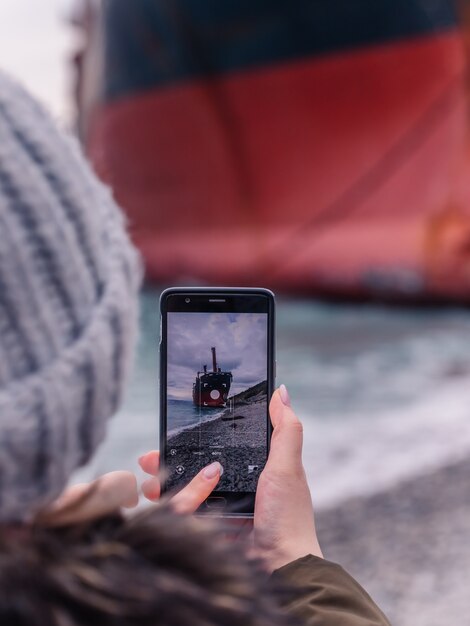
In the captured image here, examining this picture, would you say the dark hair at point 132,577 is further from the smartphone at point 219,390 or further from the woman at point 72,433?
the smartphone at point 219,390

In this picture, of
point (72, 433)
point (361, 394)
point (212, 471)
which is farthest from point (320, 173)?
point (72, 433)

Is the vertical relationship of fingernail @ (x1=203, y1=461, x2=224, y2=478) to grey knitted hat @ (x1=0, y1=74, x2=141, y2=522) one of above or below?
below

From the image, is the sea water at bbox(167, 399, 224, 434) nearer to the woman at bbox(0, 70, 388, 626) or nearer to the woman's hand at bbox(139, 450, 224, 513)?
the woman's hand at bbox(139, 450, 224, 513)

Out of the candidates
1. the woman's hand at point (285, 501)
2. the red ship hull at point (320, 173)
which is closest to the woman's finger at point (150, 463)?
the woman's hand at point (285, 501)

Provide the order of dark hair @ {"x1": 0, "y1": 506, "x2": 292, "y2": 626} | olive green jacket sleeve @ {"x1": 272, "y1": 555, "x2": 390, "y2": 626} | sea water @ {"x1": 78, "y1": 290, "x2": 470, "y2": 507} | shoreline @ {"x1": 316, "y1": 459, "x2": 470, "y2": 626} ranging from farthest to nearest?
sea water @ {"x1": 78, "y1": 290, "x2": 470, "y2": 507}, shoreline @ {"x1": 316, "y1": 459, "x2": 470, "y2": 626}, olive green jacket sleeve @ {"x1": 272, "y1": 555, "x2": 390, "y2": 626}, dark hair @ {"x1": 0, "y1": 506, "x2": 292, "y2": 626}

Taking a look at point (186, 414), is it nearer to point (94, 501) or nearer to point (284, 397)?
point (284, 397)

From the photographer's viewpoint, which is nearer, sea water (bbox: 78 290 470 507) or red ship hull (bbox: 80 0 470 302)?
sea water (bbox: 78 290 470 507)

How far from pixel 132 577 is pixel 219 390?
371 mm

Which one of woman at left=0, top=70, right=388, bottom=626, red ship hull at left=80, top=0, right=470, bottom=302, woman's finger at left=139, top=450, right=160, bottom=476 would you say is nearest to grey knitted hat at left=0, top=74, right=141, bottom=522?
woman at left=0, top=70, right=388, bottom=626

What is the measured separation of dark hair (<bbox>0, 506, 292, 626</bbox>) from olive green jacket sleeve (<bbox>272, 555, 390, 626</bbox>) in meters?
0.08

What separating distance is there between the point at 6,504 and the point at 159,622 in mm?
101

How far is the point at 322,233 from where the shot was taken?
307 inches

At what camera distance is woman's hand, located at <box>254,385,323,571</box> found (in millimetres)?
617

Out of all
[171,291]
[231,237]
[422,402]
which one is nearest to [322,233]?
[231,237]
